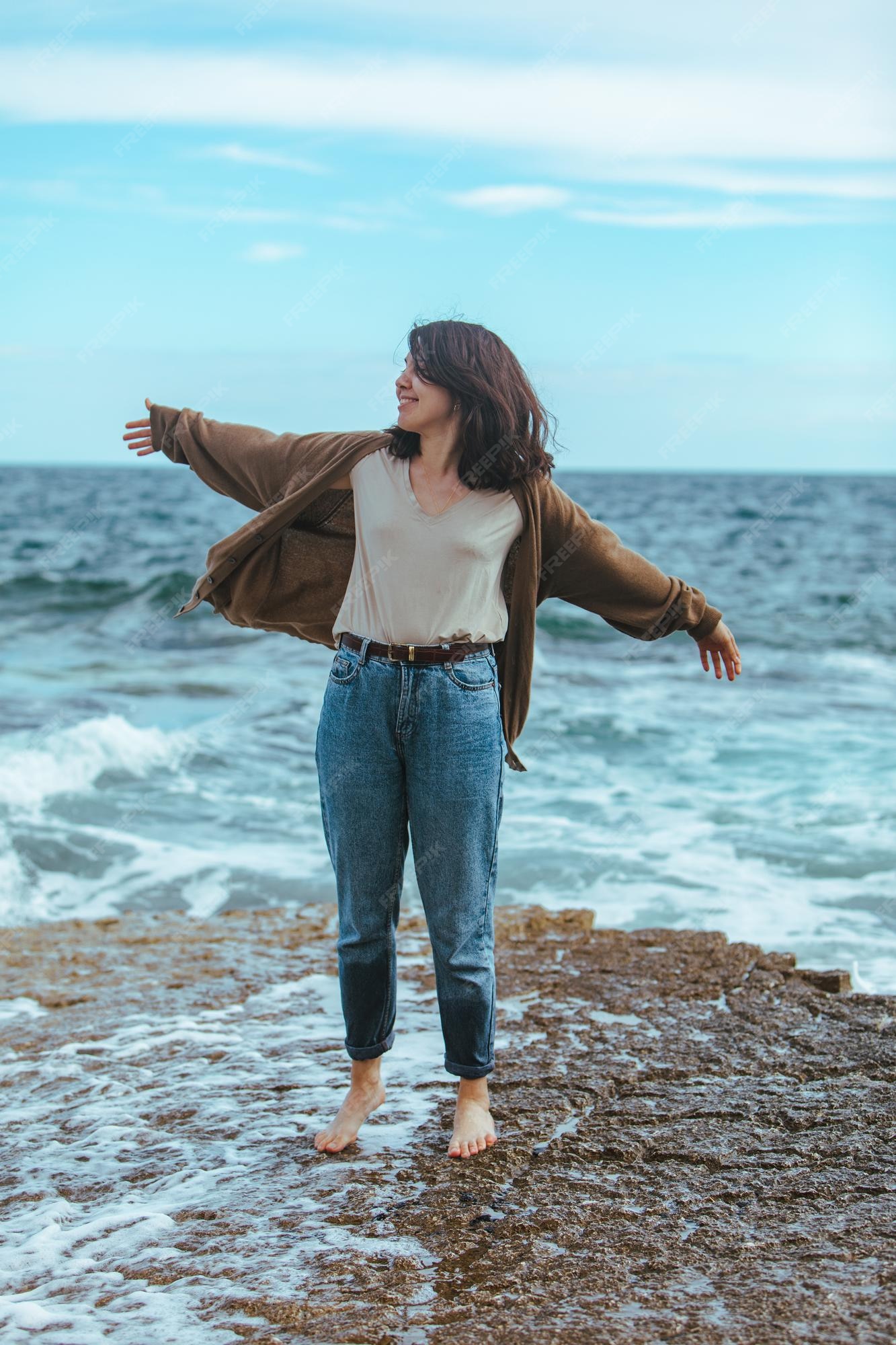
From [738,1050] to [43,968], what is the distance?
9.07ft

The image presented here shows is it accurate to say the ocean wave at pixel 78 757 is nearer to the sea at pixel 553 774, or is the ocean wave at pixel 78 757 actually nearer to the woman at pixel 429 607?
the sea at pixel 553 774

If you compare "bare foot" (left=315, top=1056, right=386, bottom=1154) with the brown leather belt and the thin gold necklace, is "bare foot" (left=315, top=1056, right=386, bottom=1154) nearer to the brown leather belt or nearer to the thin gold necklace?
the brown leather belt

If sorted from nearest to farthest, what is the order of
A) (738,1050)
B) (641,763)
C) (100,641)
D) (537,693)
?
(738,1050), (641,763), (537,693), (100,641)

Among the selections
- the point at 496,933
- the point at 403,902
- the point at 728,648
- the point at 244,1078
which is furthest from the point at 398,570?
the point at 403,902

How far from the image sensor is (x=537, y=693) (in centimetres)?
1238

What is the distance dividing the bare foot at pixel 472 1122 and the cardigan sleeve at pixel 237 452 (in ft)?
5.26

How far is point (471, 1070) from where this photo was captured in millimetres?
3115

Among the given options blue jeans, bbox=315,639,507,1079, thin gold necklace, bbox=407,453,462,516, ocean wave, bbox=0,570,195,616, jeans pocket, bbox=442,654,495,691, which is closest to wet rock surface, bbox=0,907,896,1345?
blue jeans, bbox=315,639,507,1079

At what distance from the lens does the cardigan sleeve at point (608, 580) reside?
3037 millimetres

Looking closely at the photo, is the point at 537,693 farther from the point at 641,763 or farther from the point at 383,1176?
the point at 383,1176

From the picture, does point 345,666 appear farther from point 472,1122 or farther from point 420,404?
point 472,1122

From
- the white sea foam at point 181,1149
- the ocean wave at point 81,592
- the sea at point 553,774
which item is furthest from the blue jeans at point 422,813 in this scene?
the ocean wave at point 81,592

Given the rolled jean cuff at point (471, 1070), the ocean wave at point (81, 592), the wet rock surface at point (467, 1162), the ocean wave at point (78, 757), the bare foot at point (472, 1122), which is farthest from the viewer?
the ocean wave at point (81, 592)

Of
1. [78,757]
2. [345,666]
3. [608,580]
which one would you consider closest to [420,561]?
[345,666]
